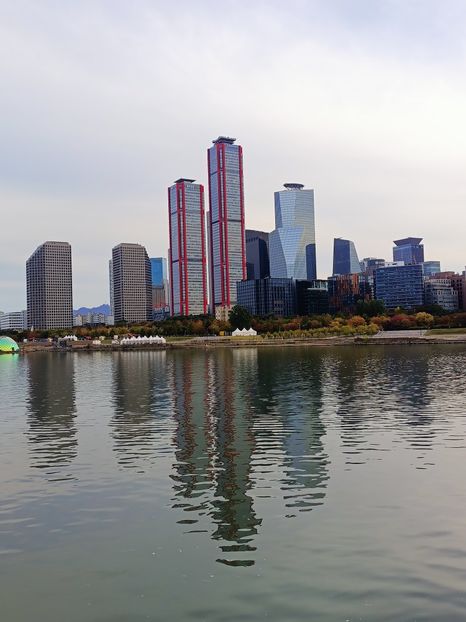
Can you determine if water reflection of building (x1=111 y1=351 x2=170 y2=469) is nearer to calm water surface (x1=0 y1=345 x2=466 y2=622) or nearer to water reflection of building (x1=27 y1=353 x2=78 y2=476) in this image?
calm water surface (x1=0 y1=345 x2=466 y2=622)

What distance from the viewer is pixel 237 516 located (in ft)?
79.5

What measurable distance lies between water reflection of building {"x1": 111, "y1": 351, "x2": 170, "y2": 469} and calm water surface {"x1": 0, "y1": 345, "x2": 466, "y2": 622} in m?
0.29

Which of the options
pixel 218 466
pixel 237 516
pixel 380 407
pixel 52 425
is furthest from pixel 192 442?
pixel 380 407

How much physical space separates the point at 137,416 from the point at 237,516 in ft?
99.5

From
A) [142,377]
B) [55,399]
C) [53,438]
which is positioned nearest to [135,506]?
[53,438]

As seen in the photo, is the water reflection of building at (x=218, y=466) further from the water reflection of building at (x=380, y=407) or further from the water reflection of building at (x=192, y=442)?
the water reflection of building at (x=380, y=407)

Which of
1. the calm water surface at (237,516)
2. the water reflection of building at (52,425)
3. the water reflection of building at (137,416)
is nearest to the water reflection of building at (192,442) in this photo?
the calm water surface at (237,516)

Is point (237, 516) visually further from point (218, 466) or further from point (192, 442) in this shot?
point (192, 442)

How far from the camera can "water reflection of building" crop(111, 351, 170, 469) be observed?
36906mm

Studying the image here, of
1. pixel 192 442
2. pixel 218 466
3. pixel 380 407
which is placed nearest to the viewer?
pixel 218 466

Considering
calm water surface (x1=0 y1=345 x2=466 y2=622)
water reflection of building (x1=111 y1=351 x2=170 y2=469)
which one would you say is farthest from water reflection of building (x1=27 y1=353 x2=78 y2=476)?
water reflection of building (x1=111 y1=351 x2=170 y2=469)

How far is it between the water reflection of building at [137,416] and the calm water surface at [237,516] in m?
0.29

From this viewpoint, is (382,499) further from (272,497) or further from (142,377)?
(142,377)

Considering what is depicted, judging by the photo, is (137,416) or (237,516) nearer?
(237,516)
